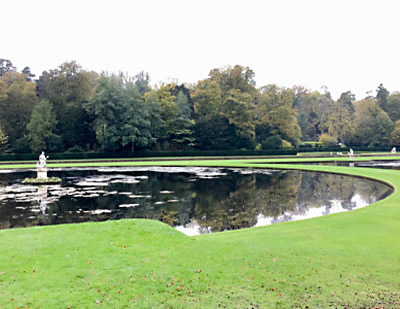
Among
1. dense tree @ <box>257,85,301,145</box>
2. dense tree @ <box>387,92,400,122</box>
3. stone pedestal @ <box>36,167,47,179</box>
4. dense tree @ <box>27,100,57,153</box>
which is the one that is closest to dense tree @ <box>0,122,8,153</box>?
dense tree @ <box>27,100,57,153</box>

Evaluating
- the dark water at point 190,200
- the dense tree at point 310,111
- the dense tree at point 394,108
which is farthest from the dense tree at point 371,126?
the dark water at point 190,200

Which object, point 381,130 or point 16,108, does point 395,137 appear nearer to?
point 381,130

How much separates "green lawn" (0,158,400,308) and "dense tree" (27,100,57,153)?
52220 mm

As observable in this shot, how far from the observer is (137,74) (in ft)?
322

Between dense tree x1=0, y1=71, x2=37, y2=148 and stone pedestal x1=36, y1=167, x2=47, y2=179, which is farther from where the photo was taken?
dense tree x1=0, y1=71, x2=37, y2=148

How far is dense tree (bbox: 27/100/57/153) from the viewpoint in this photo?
2339 inches

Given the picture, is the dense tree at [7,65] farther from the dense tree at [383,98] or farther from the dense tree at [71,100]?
the dense tree at [383,98]

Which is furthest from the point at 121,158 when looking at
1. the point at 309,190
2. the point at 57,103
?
the point at 309,190

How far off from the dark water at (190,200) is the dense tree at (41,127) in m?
34.2

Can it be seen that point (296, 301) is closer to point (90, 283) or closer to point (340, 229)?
point (90, 283)

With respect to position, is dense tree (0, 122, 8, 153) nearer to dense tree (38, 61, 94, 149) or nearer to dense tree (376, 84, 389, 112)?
dense tree (38, 61, 94, 149)

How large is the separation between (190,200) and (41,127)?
1876 inches

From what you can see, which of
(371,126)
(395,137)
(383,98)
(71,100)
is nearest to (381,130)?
(371,126)

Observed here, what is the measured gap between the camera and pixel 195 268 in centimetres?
768
